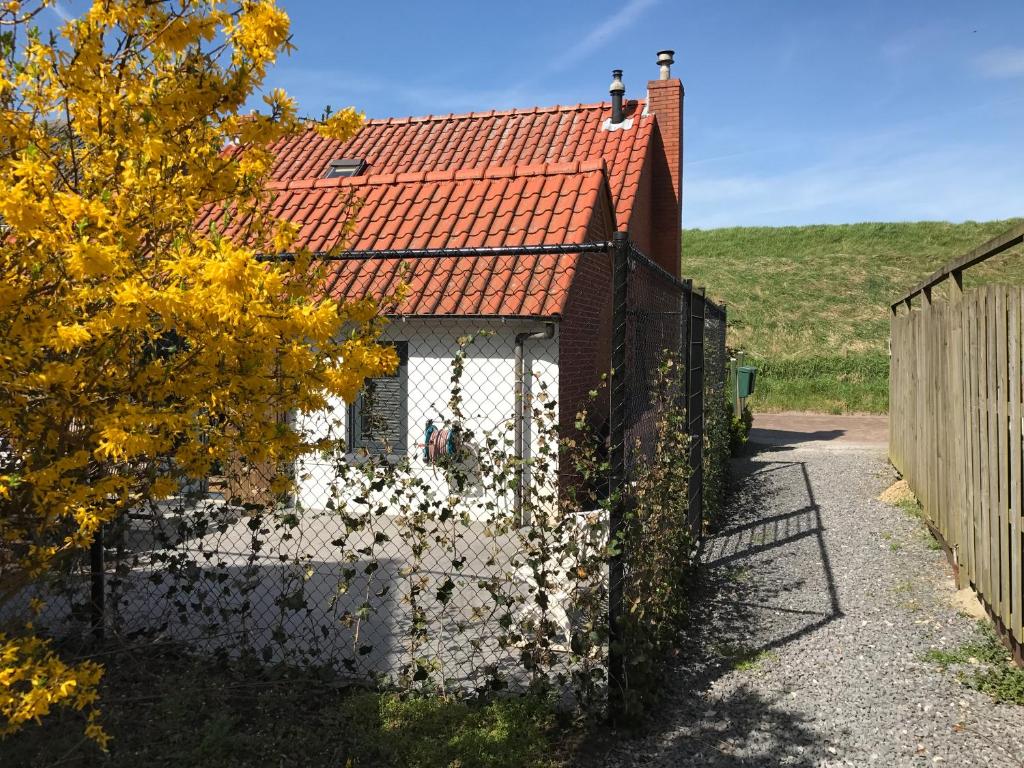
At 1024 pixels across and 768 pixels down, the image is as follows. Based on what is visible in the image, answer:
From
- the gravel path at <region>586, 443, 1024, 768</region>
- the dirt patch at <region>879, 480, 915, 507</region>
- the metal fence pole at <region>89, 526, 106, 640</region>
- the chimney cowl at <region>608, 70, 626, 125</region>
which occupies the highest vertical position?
the chimney cowl at <region>608, 70, 626, 125</region>

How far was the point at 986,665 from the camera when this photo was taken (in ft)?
14.5

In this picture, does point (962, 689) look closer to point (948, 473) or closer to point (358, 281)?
point (948, 473)

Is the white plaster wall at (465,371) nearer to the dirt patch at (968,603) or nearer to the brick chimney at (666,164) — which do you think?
the dirt patch at (968,603)

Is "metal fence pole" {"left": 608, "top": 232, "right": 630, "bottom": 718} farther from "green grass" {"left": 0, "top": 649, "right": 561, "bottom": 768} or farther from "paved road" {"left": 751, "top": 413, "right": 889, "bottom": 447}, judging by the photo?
"paved road" {"left": 751, "top": 413, "right": 889, "bottom": 447}

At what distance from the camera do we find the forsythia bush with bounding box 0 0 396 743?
2121 mm

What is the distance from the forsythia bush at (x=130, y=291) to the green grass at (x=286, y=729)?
3.32 feet

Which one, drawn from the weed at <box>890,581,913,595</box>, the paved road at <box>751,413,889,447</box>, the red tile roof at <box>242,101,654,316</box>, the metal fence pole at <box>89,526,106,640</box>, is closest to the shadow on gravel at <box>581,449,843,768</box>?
the weed at <box>890,581,913,595</box>

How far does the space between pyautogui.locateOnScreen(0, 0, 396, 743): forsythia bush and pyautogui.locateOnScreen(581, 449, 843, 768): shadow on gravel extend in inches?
90.2

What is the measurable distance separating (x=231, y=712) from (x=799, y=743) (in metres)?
2.77

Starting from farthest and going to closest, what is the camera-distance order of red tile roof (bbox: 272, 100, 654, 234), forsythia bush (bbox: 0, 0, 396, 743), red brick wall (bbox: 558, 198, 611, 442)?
red tile roof (bbox: 272, 100, 654, 234) → red brick wall (bbox: 558, 198, 611, 442) → forsythia bush (bbox: 0, 0, 396, 743)

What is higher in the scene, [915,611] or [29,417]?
[29,417]

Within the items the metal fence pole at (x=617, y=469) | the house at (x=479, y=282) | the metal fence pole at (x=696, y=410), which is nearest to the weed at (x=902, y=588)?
the metal fence pole at (x=696, y=410)

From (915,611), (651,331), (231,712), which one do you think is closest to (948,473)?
(915,611)

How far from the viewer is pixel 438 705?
385 centimetres
